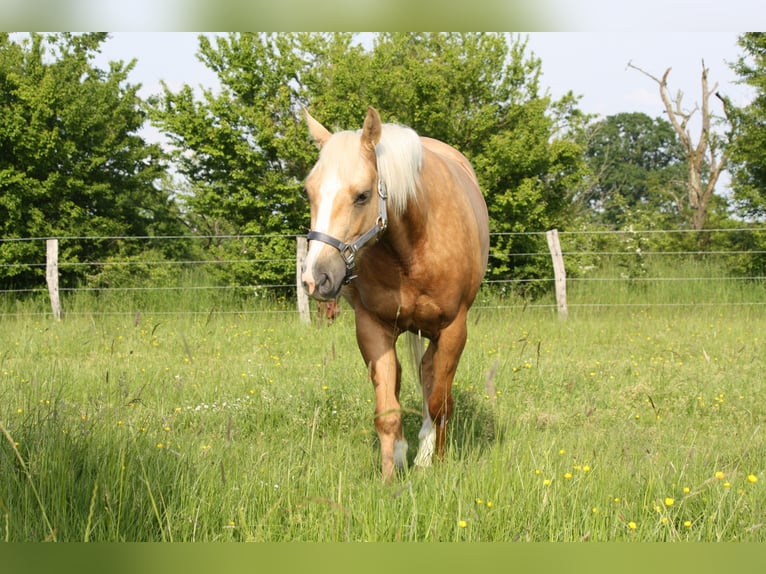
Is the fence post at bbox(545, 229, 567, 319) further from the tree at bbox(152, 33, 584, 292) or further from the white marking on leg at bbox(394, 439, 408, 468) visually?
the white marking on leg at bbox(394, 439, 408, 468)

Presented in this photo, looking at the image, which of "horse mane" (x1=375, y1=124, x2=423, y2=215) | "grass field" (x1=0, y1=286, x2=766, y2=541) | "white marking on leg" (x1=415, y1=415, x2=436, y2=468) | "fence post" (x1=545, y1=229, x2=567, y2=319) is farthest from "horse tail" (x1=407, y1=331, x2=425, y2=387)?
"fence post" (x1=545, y1=229, x2=567, y2=319)

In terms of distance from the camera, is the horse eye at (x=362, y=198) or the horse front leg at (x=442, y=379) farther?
the horse front leg at (x=442, y=379)

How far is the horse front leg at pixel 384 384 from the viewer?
11.1 ft

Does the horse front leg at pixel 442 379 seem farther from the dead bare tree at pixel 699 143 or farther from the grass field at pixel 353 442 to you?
the dead bare tree at pixel 699 143

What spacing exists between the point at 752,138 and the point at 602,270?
12.9ft

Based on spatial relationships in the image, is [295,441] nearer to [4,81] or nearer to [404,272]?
[404,272]

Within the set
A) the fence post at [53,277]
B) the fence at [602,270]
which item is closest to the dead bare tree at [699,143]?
the fence at [602,270]

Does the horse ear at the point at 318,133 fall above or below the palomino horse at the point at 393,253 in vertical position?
above

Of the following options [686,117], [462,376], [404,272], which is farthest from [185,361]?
[686,117]

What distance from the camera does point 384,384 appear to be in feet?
11.3

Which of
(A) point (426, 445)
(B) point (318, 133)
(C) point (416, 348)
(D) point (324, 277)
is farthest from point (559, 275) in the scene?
(D) point (324, 277)

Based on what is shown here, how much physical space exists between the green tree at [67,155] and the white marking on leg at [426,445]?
1129 centimetres

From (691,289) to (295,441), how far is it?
10102mm

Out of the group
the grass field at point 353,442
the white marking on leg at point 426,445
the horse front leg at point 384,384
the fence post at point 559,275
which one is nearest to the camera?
the grass field at point 353,442
